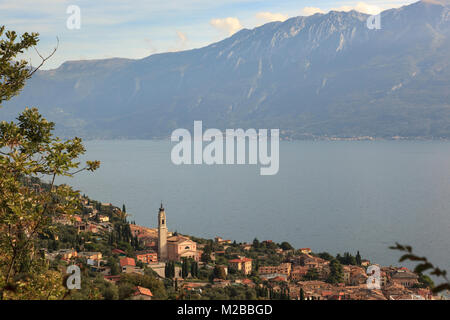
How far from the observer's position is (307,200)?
73188mm

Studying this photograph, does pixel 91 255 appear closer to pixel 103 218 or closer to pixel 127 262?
pixel 127 262

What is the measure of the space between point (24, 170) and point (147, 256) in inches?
1111

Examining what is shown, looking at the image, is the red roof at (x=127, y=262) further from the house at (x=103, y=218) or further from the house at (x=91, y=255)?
the house at (x=103, y=218)

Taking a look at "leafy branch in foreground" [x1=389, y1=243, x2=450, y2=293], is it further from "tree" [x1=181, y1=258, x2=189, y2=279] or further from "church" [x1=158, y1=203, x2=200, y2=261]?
"church" [x1=158, y1=203, x2=200, y2=261]

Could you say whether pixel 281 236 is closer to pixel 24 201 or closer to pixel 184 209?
pixel 184 209

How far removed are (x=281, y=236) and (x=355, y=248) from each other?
25.7 ft

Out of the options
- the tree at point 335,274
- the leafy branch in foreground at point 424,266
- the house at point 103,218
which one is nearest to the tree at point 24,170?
the leafy branch in foreground at point 424,266

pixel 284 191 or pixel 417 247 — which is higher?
pixel 284 191

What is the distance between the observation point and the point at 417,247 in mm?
45562

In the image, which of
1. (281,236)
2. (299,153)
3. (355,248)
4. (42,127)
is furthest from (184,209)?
(299,153)

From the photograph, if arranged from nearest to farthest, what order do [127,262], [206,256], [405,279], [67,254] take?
[67,254] → [127,262] → [405,279] → [206,256]

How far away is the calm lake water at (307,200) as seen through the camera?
165 feet

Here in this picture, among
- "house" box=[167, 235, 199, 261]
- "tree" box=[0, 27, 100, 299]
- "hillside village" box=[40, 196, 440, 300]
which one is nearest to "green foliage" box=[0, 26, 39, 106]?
"tree" box=[0, 27, 100, 299]

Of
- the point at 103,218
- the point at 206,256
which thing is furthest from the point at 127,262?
the point at 103,218
